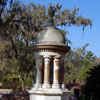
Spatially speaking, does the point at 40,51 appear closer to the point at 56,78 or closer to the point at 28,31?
the point at 56,78

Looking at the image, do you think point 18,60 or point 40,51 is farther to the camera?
point 18,60

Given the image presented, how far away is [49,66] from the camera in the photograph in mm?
9000

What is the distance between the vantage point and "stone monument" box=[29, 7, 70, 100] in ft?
28.6

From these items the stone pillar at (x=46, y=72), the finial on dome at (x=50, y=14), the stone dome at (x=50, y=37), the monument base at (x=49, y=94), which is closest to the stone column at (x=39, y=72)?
the stone pillar at (x=46, y=72)

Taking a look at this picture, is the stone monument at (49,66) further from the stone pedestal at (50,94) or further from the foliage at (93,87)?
the foliage at (93,87)

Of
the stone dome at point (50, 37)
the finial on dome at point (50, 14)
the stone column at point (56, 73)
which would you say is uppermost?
the finial on dome at point (50, 14)

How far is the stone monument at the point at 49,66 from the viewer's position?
8.73 metres

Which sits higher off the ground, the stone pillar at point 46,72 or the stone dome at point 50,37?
the stone dome at point 50,37

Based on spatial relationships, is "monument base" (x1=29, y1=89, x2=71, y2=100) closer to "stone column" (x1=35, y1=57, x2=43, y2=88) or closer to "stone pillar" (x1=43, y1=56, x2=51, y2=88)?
"stone pillar" (x1=43, y1=56, x2=51, y2=88)

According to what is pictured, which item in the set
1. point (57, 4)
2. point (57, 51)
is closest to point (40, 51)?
point (57, 51)

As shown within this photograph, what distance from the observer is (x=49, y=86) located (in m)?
8.80

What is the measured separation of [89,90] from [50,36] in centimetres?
605

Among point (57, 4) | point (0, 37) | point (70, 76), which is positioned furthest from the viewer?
A: point (70, 76)

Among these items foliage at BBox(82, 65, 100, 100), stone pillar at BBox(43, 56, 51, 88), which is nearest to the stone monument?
stone pillar at BBox(43, 56, 51, 88)
